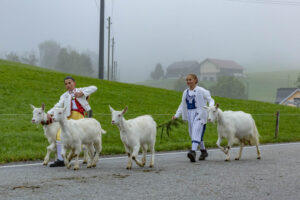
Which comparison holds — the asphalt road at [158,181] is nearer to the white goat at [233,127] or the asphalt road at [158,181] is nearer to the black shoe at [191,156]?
the black shoe at [191,156]

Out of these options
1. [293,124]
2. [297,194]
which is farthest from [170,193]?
[293,124]

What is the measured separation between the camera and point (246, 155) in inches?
460

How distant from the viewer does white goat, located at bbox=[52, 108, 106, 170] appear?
8367 millimetres

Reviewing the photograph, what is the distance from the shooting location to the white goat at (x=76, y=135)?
8367 mm

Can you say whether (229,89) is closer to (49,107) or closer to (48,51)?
(48,51)

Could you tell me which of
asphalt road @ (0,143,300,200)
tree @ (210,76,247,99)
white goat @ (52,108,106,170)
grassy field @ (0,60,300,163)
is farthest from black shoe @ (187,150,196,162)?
tree @ (210,76,247,99)

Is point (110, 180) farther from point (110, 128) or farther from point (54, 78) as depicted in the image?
point (54, 78)

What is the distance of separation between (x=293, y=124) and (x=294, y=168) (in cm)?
1713

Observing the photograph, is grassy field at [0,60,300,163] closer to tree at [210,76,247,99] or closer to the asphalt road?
the asphalt road

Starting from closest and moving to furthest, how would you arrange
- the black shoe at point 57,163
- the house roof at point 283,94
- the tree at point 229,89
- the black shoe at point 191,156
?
the black shoe at point 57,163
the black shoe at point 191,156
the house roof at point 283,94
the tree at point 229,89

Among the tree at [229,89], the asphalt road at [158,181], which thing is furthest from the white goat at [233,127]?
the tree at [229,89]

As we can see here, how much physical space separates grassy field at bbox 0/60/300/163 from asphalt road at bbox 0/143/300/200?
10.0 feet

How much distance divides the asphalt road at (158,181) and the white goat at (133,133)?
0.39m

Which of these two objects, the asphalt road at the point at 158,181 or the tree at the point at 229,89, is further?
the tree at the point at 229,89
